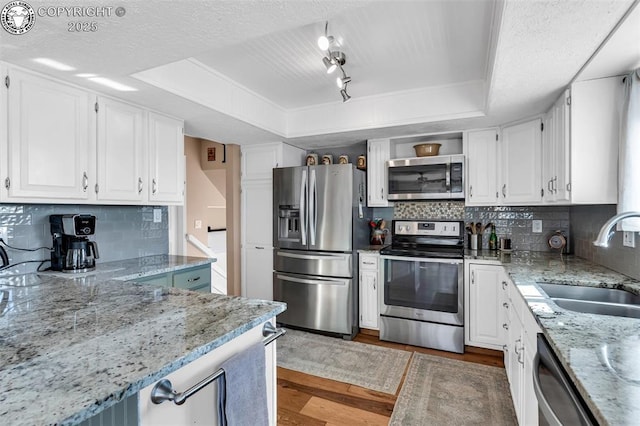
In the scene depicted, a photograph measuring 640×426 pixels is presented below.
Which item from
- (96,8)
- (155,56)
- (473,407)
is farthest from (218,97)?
(473,407)

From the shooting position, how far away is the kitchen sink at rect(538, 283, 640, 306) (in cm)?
164

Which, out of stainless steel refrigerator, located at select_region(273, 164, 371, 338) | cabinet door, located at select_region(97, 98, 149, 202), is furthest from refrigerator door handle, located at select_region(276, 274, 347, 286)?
cabinet door, located at select_region(97, 98, 149, 202)

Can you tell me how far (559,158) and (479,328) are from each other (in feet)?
5.33

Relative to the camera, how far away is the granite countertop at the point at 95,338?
646 mm

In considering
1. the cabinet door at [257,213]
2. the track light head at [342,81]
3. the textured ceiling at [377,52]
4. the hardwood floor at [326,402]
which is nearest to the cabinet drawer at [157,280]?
the hardwood floor at [326,402]

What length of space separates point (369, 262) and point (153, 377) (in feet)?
9.10

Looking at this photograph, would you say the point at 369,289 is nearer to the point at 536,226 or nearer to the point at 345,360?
the point at 345,360

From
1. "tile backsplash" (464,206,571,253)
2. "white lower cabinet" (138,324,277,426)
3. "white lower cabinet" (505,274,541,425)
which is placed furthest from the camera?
"tile backsplash" (464,206,571,253)

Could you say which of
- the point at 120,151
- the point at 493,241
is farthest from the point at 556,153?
the point at 120,151

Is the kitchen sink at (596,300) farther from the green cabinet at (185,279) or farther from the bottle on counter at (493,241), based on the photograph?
the green cabinet at (185,279)

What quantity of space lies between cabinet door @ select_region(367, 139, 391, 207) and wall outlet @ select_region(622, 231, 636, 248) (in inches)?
79.1

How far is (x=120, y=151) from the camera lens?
2406 mm

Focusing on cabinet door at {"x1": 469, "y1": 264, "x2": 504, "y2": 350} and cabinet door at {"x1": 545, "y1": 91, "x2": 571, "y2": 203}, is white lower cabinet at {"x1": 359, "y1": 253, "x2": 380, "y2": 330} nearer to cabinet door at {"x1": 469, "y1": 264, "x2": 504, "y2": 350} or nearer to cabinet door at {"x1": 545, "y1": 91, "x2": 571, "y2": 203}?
cabinet door at {"x1": 469, "y1": 264, "x2": 504, "y2": 350}

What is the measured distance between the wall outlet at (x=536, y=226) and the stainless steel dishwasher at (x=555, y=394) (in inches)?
91.2
